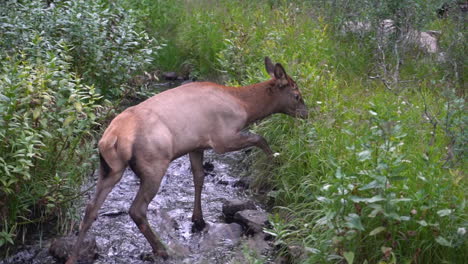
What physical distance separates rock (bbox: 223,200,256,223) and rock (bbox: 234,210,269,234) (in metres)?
0.11

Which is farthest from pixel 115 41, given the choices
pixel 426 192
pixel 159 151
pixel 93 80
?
pixel 426 192

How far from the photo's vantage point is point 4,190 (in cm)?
563

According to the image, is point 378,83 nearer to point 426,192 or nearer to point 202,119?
point 202,119

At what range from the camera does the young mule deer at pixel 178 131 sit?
231 inches

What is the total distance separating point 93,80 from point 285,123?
2.98 meters

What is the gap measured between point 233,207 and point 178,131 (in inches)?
48.8

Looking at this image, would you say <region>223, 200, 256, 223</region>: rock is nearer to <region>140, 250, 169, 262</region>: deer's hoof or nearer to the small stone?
the small stone

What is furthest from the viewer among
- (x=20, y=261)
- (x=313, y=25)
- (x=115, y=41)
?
(x=313, y=25)

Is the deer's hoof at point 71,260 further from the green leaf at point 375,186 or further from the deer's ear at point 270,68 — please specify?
the deer's ear at point 270,68

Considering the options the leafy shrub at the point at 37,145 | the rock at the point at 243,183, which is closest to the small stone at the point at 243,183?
the rock at the point at 243,183

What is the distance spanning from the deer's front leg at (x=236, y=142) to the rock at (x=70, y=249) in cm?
161

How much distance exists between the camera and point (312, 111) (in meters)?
7.70

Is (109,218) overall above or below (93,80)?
below

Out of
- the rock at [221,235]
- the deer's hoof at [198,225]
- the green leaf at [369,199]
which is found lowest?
the deer's hoof at [198,225]
